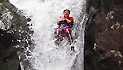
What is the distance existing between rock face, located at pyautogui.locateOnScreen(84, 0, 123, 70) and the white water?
1269 mm

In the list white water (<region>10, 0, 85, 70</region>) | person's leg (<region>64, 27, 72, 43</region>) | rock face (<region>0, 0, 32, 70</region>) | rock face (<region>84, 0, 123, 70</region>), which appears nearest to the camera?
rock face (<region>84, 0, 123, 70</region>)

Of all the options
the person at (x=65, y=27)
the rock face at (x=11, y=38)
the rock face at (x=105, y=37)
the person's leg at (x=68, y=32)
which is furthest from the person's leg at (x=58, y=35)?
the rock face at (x=105, y=37)

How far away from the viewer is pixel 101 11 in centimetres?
470

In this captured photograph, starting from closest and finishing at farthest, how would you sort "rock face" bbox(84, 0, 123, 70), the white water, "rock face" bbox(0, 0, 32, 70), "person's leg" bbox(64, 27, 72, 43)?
1. "rock face" bbox(84, 0, 123, 70)
2. "rock face" bbox(0, 0, 32, 70)
3. the white water
4. "person's leg" bbox(64, 27, 72, 43)

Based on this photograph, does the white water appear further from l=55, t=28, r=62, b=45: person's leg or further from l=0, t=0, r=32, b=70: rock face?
l=0, t=0, r=32, b=70: rock face

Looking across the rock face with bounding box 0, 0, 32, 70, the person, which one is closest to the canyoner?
the person

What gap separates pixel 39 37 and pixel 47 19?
1213 mm

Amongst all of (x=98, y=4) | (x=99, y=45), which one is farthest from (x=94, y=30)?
(x=98, y=4)

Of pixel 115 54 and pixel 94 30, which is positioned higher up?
pixel 94 30

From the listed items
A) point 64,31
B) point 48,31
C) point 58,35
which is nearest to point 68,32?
point 64,31

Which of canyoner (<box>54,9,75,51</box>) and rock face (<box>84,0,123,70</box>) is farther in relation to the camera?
canyoner (<box>54,9,75,51</box>)

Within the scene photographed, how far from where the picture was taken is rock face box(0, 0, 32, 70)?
4.85 meters

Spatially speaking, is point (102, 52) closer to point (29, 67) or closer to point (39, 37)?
point (29, 67)

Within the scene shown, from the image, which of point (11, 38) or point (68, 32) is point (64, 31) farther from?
point (11, 38)
